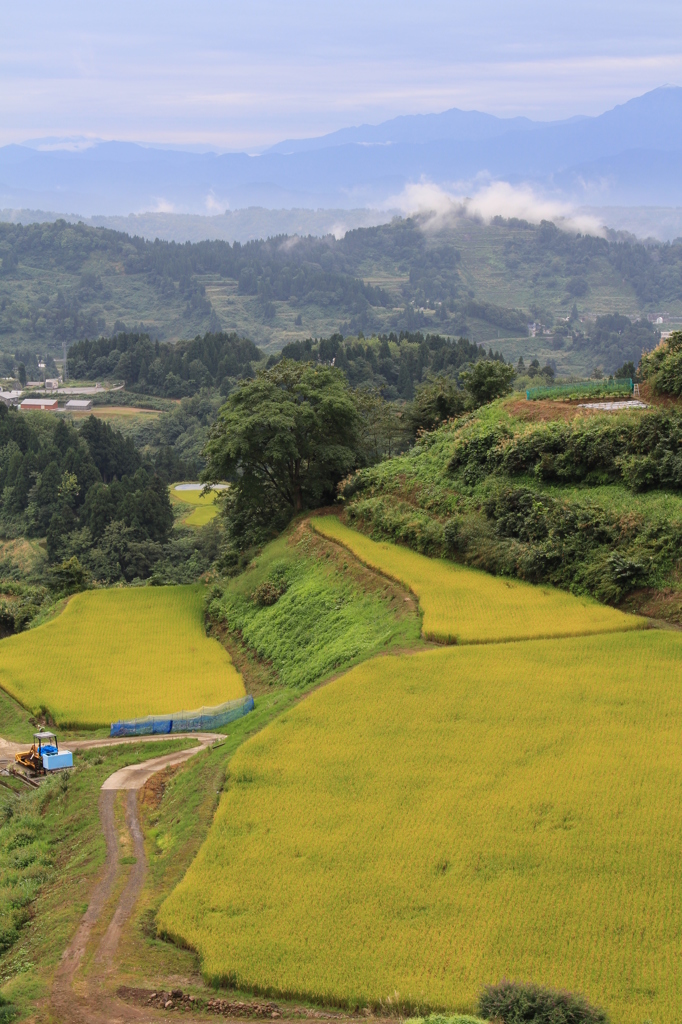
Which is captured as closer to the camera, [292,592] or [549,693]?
[549,693]

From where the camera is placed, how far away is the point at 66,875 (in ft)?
58.3

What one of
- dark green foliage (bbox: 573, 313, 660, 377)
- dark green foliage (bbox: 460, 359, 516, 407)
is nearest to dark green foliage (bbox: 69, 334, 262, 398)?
dark green foliage (bbox: 573, 313, 660, 377)

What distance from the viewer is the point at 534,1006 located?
1182 cm

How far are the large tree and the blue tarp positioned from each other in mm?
12111

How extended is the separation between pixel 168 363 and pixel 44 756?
379 feet

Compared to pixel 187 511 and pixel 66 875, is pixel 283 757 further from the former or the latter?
pixel 187 511

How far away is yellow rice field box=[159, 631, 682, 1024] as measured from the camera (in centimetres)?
1312

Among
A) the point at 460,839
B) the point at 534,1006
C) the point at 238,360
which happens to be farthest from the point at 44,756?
the point at 238,360

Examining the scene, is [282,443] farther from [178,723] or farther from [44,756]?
[44,756]

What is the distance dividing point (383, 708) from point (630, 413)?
50.8ft

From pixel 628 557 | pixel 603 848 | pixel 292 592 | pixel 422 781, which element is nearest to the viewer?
pixel 603 848

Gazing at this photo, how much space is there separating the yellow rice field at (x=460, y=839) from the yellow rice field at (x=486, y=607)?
1.21m

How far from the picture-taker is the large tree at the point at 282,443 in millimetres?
35750

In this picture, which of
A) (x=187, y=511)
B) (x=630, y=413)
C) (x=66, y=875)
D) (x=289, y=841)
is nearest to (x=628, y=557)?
(x=630, y=413)
